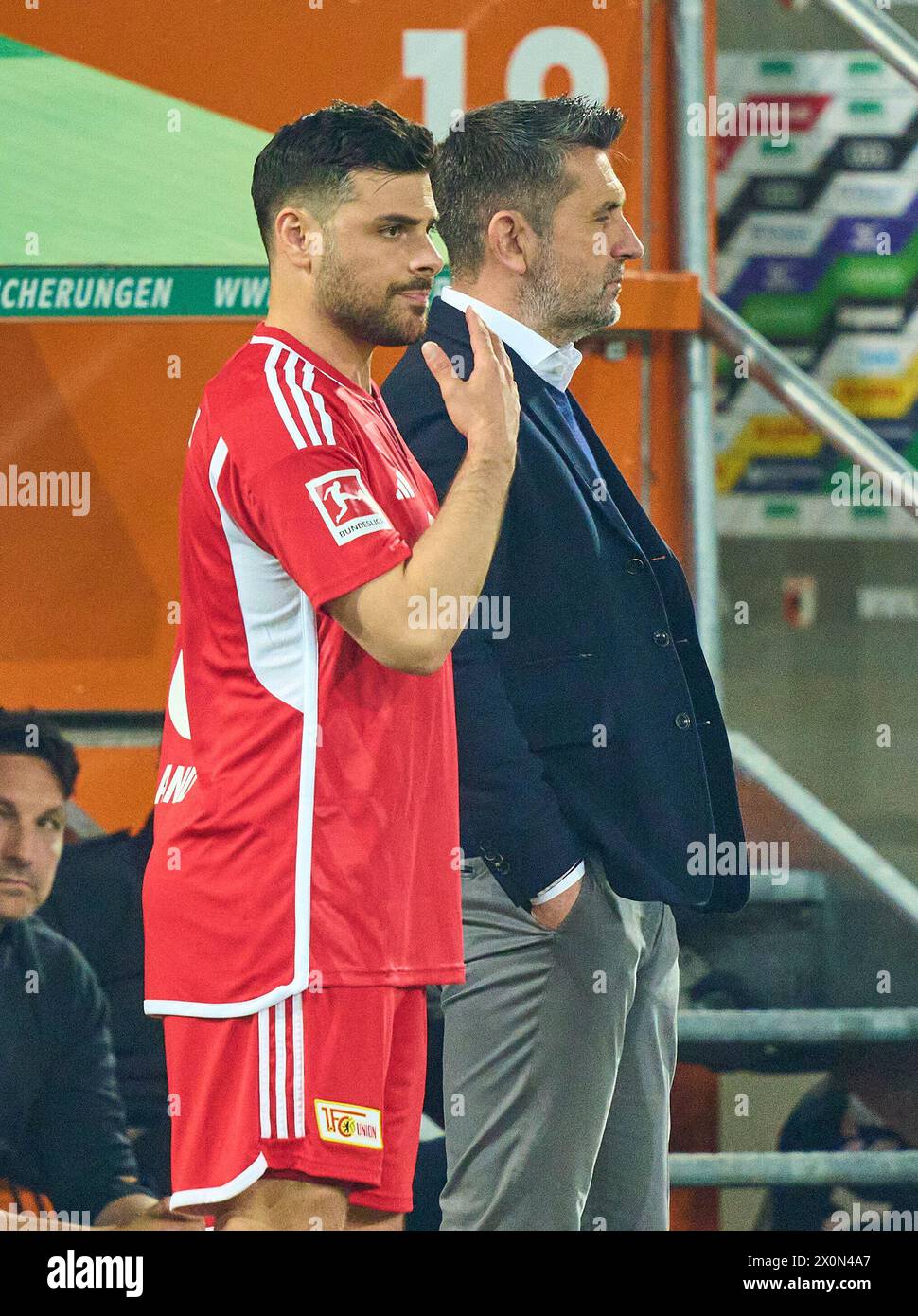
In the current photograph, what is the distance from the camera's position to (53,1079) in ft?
9.98

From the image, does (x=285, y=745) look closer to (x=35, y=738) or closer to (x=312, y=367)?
(x=312, y=367)

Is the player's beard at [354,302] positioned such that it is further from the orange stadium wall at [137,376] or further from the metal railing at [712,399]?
the metal railing at [712,399]

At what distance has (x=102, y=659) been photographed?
3141 mm

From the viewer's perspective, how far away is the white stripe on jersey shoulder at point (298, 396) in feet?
6.41

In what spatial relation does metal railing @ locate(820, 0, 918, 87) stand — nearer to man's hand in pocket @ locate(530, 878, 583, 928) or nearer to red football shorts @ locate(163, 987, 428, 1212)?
man's hand in pocket @ locate(530, 878, 583, 928)

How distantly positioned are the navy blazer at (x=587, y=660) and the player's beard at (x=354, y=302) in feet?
1.16

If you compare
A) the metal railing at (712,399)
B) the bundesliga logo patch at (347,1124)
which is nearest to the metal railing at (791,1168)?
the metal railing at (712,399)

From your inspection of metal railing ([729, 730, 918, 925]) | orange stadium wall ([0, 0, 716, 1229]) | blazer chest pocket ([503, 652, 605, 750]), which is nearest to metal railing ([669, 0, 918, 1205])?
metal railing ([729, 730, 918, 925])

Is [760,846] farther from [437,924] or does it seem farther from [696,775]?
[437,924]

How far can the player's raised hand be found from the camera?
6.61ft

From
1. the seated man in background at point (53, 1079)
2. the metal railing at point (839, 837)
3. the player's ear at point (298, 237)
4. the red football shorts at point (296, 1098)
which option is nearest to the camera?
the red football shorts at point (296, 1098)

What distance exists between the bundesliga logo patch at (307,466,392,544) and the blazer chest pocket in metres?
0.56

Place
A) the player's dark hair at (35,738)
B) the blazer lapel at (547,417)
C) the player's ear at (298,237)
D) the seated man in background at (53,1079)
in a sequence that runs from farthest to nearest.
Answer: the player's dark hair at (35,738), the seated man in background at (53,1079), the blazer lapel at (547,417), the player's ear at (298,237)
